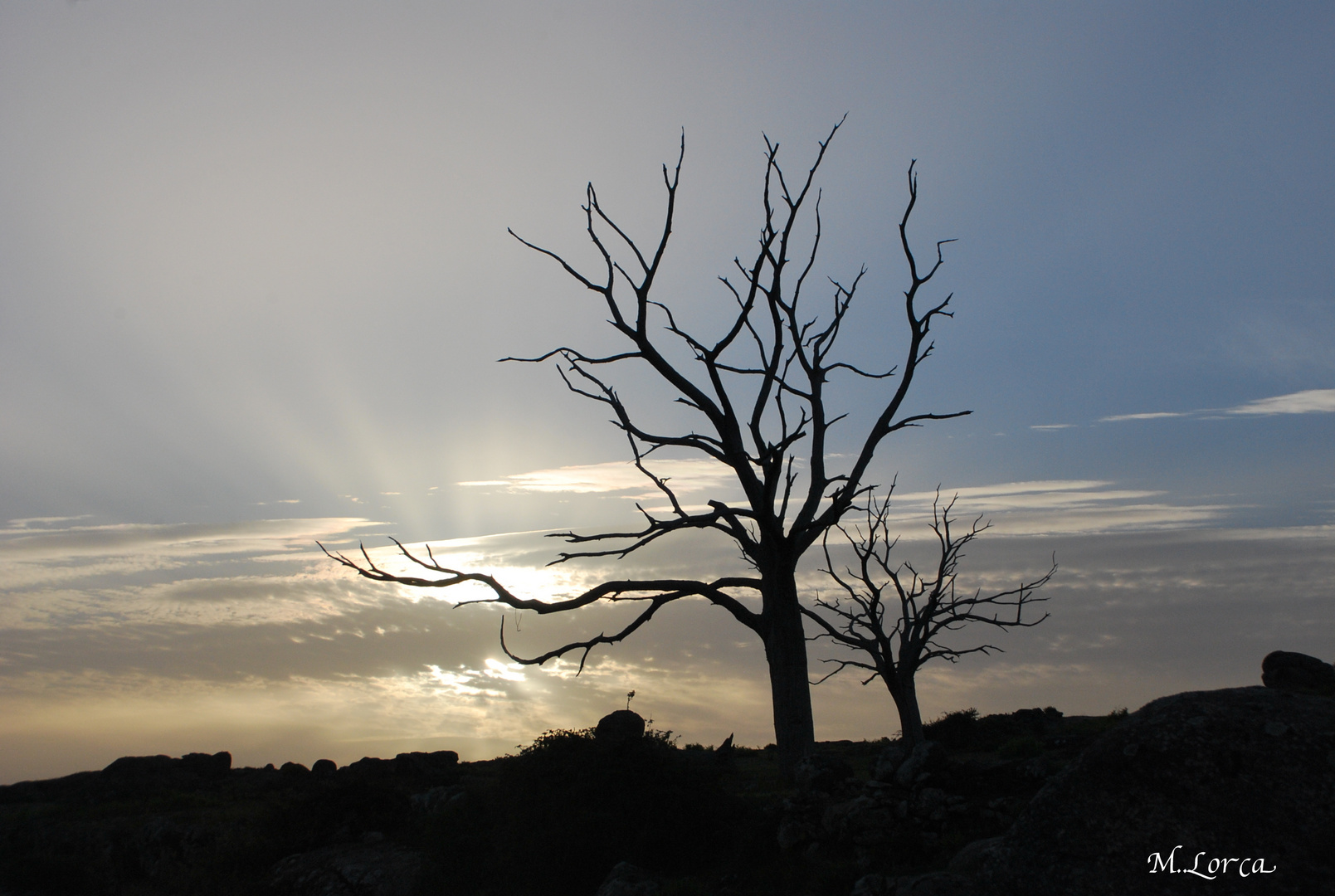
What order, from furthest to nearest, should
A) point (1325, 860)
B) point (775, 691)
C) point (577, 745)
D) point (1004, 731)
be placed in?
1. point (1004, 731)
2. point (775, 691)
3. point (577, 745)
4. point (1325, 860)

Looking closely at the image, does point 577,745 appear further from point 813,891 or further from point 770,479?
point 770,479

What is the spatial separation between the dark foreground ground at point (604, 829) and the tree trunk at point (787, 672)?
70 centimetres

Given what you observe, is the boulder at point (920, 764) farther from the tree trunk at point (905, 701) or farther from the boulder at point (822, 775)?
the tree trunk at point (905, 701)

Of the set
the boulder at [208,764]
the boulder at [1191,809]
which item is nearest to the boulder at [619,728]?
the boulder at [1191,809]

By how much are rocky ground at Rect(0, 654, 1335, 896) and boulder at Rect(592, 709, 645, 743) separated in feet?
0.19

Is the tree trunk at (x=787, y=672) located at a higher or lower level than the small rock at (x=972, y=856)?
higher

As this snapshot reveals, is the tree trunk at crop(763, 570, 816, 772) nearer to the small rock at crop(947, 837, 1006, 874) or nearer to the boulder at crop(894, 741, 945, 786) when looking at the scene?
the boulder at crop(894, 741, 945, 786)

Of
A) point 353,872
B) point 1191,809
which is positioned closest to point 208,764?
point 353,872

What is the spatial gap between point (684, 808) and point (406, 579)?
6415 millimetres

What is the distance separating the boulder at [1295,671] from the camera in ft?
70.6

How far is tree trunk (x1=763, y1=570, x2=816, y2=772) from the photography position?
45.1 ft

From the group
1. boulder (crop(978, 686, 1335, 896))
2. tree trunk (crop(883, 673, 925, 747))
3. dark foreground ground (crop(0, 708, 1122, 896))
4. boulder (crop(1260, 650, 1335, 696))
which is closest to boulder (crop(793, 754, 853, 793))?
dark foreground ground (crop(0, 708, 1122, 896))

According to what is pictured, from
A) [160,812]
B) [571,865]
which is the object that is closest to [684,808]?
[571,865]

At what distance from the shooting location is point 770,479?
1440 centimetres
